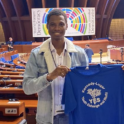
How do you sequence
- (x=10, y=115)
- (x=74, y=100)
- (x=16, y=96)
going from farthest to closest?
(x=16, y=96) < (x=10, y=115) < (x=74, y=100)

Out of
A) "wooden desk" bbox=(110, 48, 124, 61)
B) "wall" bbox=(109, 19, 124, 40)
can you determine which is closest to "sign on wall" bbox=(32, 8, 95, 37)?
"wooden desk" bbox=(110, 48, 124, 61)

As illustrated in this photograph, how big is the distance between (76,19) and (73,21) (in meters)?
0.28

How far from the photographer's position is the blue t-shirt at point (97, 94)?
5.80 ft

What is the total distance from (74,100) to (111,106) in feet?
1.24

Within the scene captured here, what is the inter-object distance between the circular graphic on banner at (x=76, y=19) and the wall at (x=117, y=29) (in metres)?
5.89

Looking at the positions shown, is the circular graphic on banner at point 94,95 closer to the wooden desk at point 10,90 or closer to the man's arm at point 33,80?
the man's arm at point 33,80

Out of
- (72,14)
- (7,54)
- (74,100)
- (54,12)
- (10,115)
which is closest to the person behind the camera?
(54,12)

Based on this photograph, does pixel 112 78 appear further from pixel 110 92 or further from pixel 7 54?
pixel 7 54

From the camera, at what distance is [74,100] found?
1.72m

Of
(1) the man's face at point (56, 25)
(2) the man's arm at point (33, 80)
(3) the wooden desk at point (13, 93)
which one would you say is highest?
(1) the man's face at point (56, 25)

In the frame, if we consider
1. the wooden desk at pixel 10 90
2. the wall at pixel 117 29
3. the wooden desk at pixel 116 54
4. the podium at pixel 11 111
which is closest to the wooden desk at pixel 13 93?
the wooden desk at pixel 10 90

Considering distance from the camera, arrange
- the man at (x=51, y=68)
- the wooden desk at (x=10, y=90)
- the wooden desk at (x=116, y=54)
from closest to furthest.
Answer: the man at (x=51, y=68) → the wooden desk at (x=10, y=90) → the wooden desk at (x=116, y=54)

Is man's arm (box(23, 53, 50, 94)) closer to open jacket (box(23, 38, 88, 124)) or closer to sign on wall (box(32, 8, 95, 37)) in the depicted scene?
open jacket (box(23, 38, 88, 124))

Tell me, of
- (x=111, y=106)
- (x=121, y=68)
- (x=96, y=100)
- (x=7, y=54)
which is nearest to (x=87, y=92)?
(x=96, y=100)
